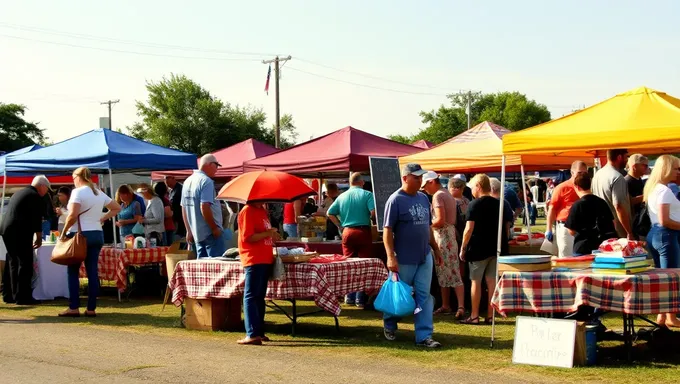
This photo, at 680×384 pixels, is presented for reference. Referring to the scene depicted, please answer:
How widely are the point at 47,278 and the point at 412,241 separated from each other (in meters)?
7.10

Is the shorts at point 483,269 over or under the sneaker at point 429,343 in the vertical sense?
over

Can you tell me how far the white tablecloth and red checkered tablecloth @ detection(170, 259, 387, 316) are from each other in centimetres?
429

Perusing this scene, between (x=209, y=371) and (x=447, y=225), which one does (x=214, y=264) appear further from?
(x=447, y=225)

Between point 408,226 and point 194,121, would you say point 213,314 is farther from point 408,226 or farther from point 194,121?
point 194,121

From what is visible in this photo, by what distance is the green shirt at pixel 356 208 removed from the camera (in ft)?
38.2

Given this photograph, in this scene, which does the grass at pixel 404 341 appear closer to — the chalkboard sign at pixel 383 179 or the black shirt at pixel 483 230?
the black shirt at pixel 483 230

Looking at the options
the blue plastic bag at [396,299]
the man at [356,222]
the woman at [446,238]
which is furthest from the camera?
the man at [356,222]

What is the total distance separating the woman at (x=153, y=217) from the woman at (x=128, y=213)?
0.19 m

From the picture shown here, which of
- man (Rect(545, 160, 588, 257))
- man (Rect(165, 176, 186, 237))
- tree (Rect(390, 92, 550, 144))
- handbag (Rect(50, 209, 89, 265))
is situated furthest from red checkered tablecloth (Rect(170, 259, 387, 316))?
tree (Rect(390, 92, 550, 144))

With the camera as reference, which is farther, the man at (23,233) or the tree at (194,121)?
the tree at (194,121)

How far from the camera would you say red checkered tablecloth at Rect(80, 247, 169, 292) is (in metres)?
13.1

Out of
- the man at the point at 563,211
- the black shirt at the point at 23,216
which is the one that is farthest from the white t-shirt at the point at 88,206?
the man at the point at 563,211

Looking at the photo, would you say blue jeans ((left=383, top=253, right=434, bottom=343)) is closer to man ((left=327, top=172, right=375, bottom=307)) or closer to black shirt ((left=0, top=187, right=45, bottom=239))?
man ((left=327, top=172, right=375, bottom=307))

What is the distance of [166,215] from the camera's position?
14648mm
